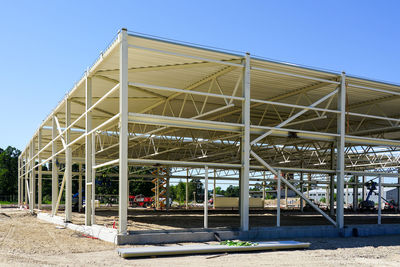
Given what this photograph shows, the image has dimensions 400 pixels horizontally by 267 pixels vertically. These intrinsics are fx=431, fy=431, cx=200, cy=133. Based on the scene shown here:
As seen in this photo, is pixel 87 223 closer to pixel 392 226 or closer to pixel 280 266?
pixel 280 266

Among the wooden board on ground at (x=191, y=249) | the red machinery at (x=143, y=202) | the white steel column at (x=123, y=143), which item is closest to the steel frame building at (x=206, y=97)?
the white steel column at (x=123, y=143)

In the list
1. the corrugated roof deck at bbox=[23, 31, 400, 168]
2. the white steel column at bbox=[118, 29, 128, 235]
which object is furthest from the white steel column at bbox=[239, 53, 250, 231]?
the white steel column at bbox=[118, 29, 128, 235]

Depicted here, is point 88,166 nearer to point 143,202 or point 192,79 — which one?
point 192,79

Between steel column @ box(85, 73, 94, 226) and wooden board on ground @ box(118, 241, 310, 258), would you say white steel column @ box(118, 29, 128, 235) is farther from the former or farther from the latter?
steel column @ box(85, 73, 94, 226)

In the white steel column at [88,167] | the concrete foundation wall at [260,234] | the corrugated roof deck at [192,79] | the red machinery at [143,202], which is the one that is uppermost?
the corrugated roof deck at [192,79]

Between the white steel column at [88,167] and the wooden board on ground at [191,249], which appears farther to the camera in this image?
the white steel column at [88,167]

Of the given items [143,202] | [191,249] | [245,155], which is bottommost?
[143,202]

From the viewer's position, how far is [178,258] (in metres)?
12.6

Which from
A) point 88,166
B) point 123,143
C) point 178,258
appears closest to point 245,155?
point 123,143

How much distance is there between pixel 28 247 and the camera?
14.2m

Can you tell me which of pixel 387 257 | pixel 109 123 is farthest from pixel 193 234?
pixel 387 257

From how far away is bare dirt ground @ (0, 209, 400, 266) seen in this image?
38.6 feet

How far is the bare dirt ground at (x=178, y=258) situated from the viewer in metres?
11.8

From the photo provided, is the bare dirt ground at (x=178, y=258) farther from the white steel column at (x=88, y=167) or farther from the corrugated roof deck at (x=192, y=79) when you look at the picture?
the corrugated roof deck at (x=192, y=79)
